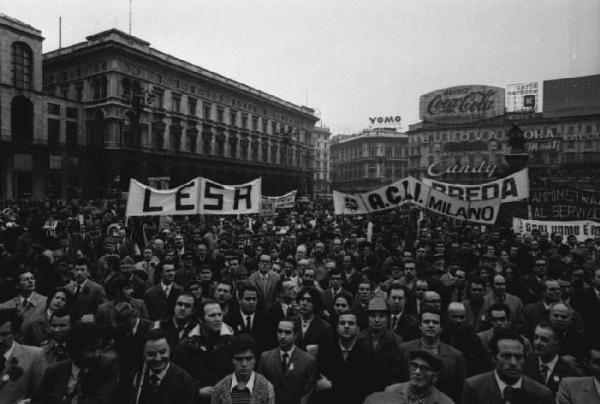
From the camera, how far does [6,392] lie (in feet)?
12.3

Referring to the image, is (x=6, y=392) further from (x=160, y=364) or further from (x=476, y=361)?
(x=476, y=361)

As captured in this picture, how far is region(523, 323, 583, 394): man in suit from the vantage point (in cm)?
412

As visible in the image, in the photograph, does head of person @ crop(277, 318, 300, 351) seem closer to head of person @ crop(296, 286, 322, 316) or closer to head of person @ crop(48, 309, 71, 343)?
head of person @ crop(296, 286, 322, 316)

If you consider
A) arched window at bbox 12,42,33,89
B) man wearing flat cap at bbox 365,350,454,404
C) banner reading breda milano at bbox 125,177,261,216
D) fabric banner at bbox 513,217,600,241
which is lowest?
man wearing flat cap at bbox 365,350,454,404

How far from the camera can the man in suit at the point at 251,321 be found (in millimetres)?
5469

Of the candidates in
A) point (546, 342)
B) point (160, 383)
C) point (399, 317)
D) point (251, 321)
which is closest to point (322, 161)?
point (399, 317)

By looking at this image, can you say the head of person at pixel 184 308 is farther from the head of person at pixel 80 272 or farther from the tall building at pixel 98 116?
the tall building at pixel 98 116

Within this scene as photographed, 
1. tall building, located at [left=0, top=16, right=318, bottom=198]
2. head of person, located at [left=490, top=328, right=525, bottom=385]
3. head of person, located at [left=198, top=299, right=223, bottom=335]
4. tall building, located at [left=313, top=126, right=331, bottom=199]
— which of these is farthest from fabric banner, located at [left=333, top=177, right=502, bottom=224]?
tall building, located at [left=313, top=126, right=331, bottom=199]

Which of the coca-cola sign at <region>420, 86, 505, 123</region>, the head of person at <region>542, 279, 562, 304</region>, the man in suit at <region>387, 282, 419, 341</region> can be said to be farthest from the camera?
the coca-cola sign at <region>420, 86, 505, 123</region>

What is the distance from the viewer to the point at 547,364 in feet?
13.8

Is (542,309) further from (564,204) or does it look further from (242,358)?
(564,204)

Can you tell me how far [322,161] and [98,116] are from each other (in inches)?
2667

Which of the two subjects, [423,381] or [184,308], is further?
[184,308]

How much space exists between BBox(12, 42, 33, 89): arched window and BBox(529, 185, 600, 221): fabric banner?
38.5 meters
